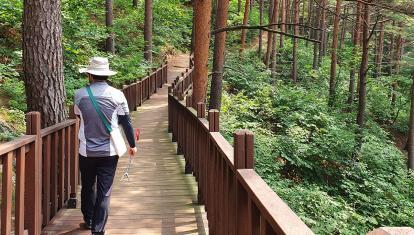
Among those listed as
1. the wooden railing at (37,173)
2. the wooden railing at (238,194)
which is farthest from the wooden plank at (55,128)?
the wooden railing at (238,194)

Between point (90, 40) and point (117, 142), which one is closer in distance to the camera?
point (117, 142)

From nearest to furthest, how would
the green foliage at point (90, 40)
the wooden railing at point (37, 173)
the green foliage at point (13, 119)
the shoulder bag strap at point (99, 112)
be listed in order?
the wooden railing at point (37, 173)
the shoulder bag strap at point (99, 112)
the green foliage at point (13, 119)
the green foliage at point (90, 40)

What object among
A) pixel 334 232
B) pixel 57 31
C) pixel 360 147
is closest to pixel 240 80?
pixel 360 147

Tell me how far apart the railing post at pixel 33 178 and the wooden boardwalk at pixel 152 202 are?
931mm

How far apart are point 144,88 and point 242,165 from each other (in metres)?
17.0

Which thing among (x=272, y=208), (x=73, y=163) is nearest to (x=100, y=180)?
(x=73, y=163)

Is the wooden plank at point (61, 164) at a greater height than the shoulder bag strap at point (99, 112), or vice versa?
the shoulder bag strap at point (99, 112)

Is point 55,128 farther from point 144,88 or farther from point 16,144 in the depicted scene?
point 144,88

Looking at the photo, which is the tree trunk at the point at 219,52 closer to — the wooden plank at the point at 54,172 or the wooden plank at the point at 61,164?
the wooden plank at the point at 61,164

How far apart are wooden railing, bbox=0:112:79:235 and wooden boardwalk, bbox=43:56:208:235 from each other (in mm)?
415

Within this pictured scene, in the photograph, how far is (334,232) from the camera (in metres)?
9.26

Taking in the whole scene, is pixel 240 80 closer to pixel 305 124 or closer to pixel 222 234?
pixel 305 124

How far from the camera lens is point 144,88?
64.9 ft

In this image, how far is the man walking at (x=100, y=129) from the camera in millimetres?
4777
